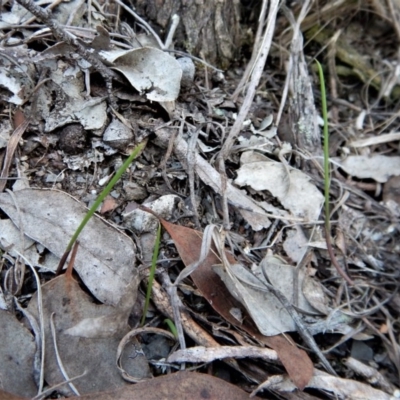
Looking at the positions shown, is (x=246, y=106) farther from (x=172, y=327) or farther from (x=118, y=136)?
(x=172, y=327)

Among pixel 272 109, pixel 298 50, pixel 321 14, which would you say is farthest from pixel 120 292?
pixel 321 14

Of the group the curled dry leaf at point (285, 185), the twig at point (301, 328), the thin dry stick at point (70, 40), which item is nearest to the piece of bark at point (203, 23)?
the thin dry stick at point (70, 40)

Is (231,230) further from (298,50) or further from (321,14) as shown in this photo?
(321,14)

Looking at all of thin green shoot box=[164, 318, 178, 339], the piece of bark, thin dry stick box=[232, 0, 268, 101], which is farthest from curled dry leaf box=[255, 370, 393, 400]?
the piece of bark

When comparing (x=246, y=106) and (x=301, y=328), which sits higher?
(x=246, y=106)

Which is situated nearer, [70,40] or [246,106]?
[70,40]

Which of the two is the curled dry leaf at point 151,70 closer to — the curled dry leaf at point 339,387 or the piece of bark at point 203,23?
the piece of bark at point 203,23

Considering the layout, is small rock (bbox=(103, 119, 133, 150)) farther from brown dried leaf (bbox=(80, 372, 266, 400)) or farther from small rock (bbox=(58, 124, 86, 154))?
Result: brown dried leaf (bbox=(80, 372, 266, 400))

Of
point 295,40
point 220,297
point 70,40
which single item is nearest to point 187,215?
point 220,297
